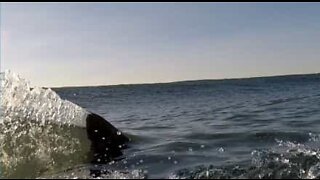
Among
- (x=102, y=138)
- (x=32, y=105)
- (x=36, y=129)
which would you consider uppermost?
(x=32, y=105)

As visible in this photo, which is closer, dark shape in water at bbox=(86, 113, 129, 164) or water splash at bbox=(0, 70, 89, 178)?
water splash at bbox=(0, 70, 89, 178)

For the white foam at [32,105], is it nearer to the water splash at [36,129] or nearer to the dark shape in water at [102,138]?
the water splash at [36,129]

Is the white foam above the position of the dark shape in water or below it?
above

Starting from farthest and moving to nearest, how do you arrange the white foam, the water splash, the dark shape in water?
1. the white foam
2. the dark shape in water
3. the water splash

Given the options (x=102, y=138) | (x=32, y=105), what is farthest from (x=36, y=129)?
(x=102, y=138)

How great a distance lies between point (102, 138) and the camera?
31.5ft

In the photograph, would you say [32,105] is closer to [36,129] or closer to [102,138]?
[36,129]

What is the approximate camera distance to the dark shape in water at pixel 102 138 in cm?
906

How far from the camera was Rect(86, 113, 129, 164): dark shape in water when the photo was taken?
29.7 feet

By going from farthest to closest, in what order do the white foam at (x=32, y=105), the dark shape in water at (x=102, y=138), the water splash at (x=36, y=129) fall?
the white foam at (x=32, y=105) → the dark shape in water at (x=102, y=138) → the water splash at (x=36, y=129)

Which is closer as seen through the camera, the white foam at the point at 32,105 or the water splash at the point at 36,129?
the water splash at the point at 36,129

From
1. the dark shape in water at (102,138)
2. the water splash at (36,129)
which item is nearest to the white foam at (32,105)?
the water splash at (36,129)

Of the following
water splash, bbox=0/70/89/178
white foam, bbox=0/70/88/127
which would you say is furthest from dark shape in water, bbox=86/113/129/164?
white foam, bbox=0/70/88/127

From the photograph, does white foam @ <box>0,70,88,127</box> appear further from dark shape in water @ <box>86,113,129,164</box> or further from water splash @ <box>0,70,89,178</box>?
dark shape in water @ <box>86,113,129,164</box>
